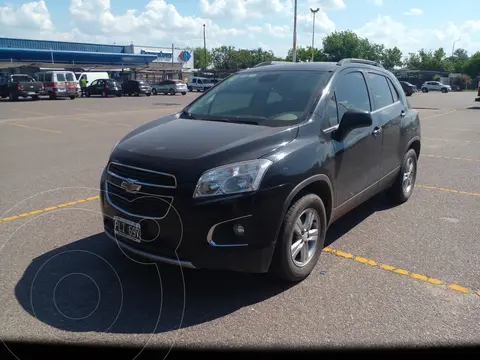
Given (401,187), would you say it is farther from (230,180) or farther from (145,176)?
(145,176)

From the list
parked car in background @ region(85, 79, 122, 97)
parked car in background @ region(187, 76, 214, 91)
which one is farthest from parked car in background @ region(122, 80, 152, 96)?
parked car in background @ region(187, 76, 214, 91)

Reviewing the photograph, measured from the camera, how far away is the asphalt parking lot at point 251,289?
9.73 feet

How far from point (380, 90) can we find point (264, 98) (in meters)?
1.75

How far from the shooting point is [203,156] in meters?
3.24

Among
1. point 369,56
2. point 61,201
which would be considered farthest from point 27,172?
point 369,56

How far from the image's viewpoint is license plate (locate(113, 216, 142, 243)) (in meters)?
3.31

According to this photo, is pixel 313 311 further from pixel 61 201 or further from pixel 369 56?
pixel 369 56

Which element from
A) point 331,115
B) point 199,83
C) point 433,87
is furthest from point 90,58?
point 331,115

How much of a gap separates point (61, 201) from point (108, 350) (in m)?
3.67

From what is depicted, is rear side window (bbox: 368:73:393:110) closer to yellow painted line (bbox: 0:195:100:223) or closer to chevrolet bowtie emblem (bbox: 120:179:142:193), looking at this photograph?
chevrolet bowtie emblem (bbox: 120:179:142:193)

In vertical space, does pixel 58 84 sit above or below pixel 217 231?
above

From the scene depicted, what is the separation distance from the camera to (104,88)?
3591cm

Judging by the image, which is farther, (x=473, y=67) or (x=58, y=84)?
(x=473, y=67)

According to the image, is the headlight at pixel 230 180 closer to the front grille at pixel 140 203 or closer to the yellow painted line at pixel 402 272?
the front grille at pixel 140 203
